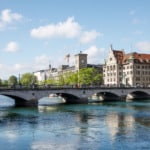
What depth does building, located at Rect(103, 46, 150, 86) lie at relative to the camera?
543 feet

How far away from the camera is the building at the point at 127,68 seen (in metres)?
165

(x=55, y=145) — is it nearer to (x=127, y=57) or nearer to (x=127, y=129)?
(x=127, y=129)

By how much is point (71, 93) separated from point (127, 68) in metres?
63.3

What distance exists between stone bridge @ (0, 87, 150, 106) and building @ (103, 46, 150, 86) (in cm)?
2492

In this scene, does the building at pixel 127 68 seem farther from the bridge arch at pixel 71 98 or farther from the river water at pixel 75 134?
the river water at pixel 75 134

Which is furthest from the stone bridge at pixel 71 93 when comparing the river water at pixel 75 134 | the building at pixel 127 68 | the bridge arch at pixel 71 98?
the river water at pixel 75 134

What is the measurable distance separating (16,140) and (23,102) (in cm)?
5474

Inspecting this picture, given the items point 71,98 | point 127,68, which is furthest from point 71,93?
point 127,68

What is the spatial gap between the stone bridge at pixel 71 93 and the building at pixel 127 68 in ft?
81.8

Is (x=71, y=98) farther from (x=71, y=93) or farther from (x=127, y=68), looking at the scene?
(x=127, y=68)

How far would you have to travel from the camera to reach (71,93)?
110438 mm

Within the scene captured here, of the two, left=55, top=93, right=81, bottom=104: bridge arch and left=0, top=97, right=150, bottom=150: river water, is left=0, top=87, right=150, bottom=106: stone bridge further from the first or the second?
left=0, top=97, right=150, bottom=150: river water

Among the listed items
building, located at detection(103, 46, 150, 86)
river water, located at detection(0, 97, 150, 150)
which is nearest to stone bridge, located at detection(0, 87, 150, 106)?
building, located at detection(103, 46, 150, 86)

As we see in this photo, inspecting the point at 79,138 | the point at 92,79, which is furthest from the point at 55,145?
the point at 92,79
